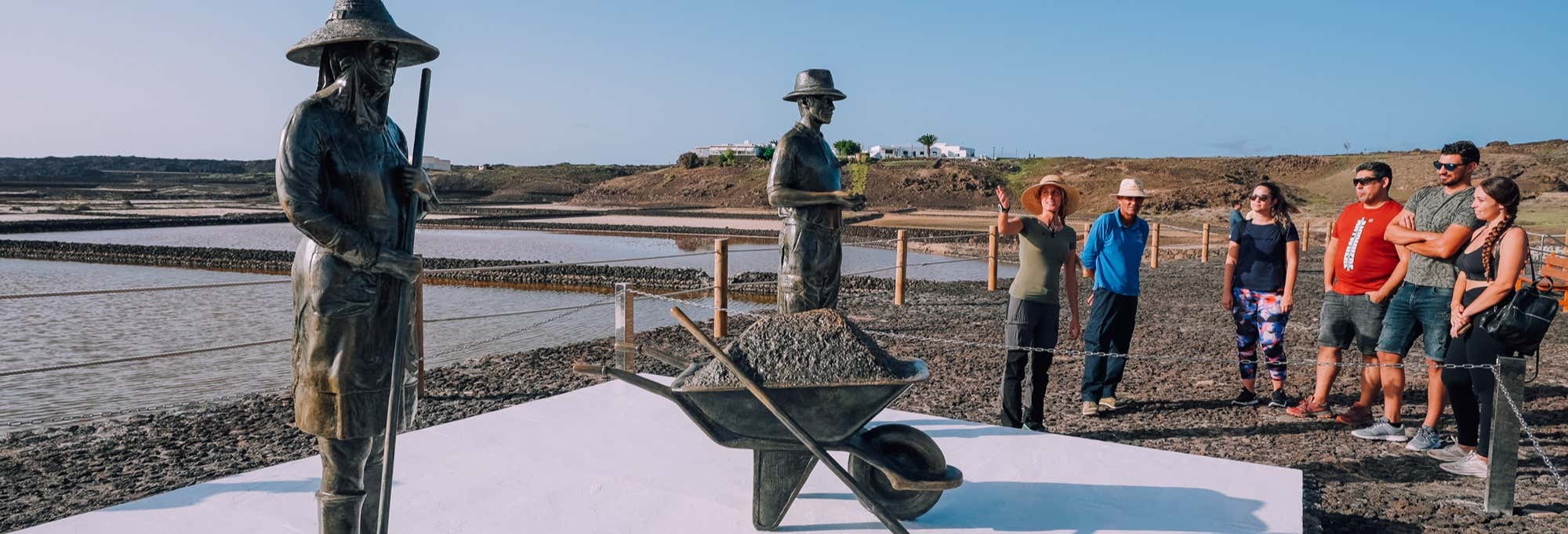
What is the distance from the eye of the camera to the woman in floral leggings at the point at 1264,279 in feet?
19.2

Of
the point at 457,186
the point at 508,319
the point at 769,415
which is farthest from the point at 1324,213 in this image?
the point at 457,186

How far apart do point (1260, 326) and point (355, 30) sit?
5.52 metres

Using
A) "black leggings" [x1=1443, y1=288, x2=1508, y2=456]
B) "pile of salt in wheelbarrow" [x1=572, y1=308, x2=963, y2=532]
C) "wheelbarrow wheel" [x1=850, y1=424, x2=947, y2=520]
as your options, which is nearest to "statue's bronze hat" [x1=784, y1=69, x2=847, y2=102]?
"pile of salt in wheelbarrow" [x1=572, y1=308, x2=963, y2=532]

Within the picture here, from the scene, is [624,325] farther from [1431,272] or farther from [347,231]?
[1431,272]

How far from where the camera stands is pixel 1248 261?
19.6 feet

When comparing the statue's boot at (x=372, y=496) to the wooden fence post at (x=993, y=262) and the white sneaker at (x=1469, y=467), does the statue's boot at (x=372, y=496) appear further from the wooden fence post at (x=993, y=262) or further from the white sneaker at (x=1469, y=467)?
the wooden fence post at (x=993, y=262)

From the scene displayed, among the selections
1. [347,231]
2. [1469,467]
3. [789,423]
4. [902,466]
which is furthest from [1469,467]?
[347,231]

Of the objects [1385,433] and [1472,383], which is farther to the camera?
[1385,433]

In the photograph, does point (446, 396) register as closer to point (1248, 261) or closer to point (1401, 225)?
point (1248, 261)

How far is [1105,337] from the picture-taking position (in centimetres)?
588

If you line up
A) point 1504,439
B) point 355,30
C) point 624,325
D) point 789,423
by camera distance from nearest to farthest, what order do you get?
point 355,30 → point 789,423 → point 1504,439 → point 624,325

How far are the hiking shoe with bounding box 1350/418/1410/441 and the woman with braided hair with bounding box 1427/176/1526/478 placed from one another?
1.38 feet

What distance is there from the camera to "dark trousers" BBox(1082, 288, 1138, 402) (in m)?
5.78

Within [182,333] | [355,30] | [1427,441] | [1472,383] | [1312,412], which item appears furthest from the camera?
[182,333]
